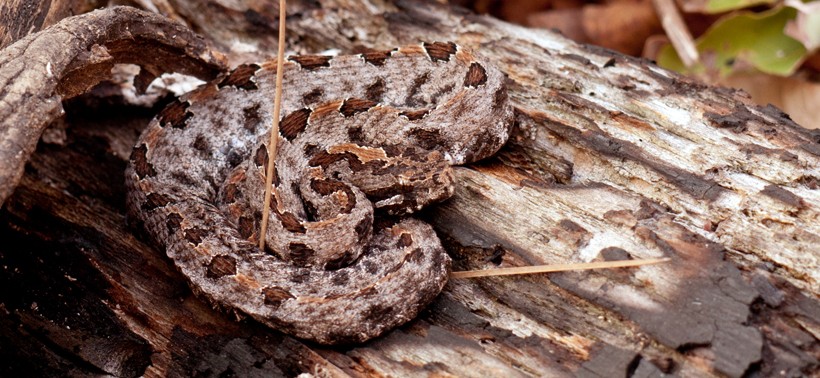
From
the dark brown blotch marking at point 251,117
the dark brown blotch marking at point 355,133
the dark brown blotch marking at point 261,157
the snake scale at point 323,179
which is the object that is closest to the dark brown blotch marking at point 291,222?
the snake scale at point 323,179

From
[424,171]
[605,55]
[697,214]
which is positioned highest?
[605,55]

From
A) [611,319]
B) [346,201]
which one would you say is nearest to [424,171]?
[346,201]

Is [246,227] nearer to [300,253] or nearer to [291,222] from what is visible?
[291,222]

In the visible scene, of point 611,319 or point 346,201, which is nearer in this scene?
point 611,319

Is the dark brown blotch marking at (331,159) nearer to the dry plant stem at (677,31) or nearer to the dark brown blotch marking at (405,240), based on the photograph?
the dark brown blotch marking at (405,240)

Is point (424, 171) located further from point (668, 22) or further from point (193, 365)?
point (668, 22)

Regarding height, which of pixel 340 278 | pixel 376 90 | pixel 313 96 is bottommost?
pixel 340 278

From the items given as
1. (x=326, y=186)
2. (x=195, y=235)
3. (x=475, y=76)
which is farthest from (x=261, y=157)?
(x=475, y=76)
